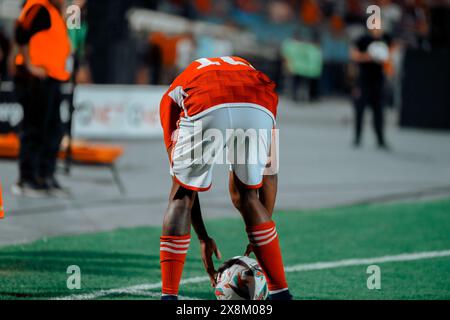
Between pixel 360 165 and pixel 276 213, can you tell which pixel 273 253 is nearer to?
pixel 276 213

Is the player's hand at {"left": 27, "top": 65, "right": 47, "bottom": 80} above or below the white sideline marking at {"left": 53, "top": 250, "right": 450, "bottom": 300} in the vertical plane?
above

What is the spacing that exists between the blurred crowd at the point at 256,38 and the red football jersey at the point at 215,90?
5411mm

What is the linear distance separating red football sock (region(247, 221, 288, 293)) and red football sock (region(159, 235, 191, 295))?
366 mm

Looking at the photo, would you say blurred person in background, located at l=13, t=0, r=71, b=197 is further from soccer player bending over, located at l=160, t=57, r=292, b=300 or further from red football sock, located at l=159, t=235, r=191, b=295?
red football sock, located at l=159, t=235, r=191, b=295

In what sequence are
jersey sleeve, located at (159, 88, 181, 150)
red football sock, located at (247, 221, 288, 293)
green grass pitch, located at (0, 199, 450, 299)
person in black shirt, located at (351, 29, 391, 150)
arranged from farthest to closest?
person in black shirt, located at (351, 29, 391, 150) < green grass pitch, located at (0, 199, 450, 299) < jersey sleeve, located at (159, 88, 181, 150) < red football sock, located at (247, 221, 288, 293)

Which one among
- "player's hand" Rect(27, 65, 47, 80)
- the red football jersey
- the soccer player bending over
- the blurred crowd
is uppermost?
the blurred crowd

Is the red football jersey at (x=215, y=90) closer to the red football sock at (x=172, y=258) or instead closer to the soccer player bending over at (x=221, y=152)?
the soccer player bending over at (x=221, y=152)

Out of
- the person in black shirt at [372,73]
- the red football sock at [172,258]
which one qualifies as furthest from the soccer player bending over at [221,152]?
the person in black shirt at [372,73]

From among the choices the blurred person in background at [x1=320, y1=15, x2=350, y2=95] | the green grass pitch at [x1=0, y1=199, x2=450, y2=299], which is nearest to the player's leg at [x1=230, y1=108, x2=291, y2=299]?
the green grass pitch at [x1=0, y1=199, x2=450, y2=299]

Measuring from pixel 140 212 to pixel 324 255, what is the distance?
Result: 2605 mm

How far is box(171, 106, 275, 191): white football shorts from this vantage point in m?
4.44

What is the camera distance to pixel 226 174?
11742mm

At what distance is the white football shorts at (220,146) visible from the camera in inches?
175

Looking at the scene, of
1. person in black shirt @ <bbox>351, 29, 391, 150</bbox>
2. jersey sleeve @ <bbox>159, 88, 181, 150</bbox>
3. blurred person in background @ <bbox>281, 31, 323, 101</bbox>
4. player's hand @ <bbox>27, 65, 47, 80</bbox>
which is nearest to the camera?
jersey sleeve @ <bbox>159, 88, 181, 150</bbox>
